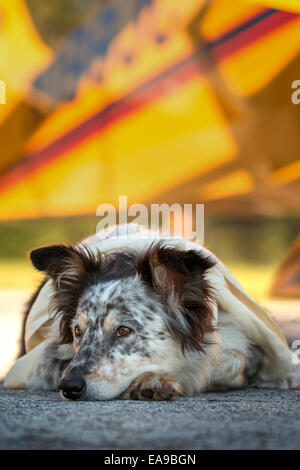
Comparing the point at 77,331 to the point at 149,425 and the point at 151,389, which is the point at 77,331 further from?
the point at 149,425

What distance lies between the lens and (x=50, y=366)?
388 cm

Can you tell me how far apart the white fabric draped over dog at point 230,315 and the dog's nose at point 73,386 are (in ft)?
2.93

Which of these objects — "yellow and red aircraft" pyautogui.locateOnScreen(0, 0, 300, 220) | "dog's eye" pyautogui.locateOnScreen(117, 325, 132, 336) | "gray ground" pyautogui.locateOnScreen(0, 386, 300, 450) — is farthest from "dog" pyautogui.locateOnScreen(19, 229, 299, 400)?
"yellow and red aircraft" pyautogui.locateOnScreen(0, 0, 300, 220)

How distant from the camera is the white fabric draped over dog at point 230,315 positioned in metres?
3.89

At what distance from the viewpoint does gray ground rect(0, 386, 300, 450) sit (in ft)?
7.13

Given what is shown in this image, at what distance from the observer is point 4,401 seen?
3170 mm

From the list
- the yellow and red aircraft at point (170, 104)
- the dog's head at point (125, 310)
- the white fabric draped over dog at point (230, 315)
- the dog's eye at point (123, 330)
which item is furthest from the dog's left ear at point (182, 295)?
the yellow and red aircraft at point (170, 104)

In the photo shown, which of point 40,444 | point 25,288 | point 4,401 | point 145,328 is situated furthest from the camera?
point 25,288

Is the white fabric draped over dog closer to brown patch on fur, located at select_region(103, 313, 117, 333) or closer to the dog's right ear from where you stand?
the dog's right ear

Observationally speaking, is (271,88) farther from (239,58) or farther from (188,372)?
(188,372)

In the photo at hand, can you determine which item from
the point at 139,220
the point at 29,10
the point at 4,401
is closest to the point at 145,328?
the point at 4,401

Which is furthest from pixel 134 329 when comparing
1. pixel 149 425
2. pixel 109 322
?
pixel 149 425

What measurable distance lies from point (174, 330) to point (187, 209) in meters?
5.85

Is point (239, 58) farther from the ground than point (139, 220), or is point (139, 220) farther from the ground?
point (239, 58)
